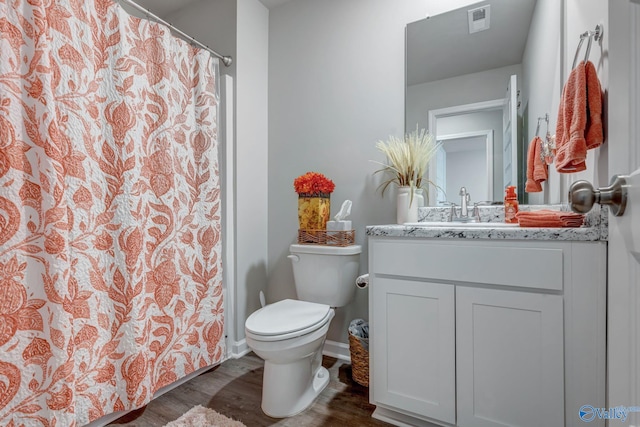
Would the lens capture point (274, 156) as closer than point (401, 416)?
No

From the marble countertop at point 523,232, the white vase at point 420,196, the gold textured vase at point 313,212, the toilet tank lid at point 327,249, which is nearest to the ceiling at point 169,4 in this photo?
the gold textured vase at point 313,212

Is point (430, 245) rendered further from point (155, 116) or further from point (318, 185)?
point (155, 116)

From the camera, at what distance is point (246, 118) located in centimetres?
209

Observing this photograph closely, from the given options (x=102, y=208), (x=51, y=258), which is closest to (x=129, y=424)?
(x=51, y=258)

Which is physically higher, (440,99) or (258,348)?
(440,99)

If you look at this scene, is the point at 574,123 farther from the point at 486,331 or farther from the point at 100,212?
the point at 100,212

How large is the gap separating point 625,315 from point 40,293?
1.66m

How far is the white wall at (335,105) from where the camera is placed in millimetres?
1878

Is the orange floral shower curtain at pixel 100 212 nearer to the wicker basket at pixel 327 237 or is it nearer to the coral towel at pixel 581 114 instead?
the wicker basket at pixel 327 237

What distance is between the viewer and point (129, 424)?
4.59 feet

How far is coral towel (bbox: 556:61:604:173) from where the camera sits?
3.17 ft

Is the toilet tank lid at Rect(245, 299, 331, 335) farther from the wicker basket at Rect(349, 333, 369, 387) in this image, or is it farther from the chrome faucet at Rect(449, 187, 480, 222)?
the chrome faucet at Rect(449, 187, 480, 222)

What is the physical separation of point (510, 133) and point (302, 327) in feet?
4.70

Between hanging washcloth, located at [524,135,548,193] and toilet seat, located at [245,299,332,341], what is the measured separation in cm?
117
